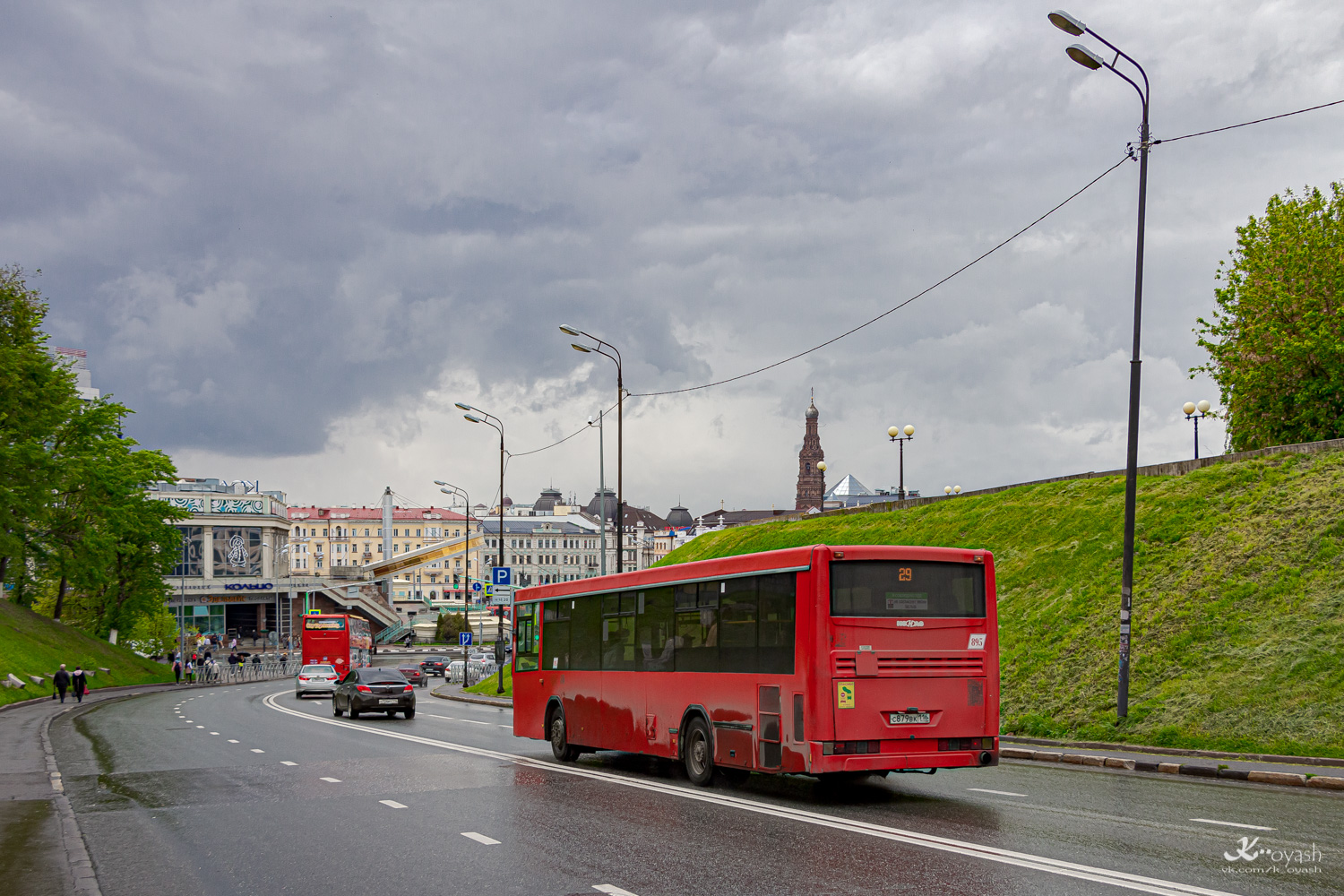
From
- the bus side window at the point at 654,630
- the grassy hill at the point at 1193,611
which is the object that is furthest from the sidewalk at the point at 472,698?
the bus side window at the point at 654,630

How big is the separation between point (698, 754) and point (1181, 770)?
6.85m

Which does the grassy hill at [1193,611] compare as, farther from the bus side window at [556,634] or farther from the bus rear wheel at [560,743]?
the bus side window at [556,634]

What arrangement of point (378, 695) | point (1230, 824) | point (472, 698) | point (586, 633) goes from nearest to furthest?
point (1230, 824) → point (586, 633) → point (378, 695) → point (472, 698)

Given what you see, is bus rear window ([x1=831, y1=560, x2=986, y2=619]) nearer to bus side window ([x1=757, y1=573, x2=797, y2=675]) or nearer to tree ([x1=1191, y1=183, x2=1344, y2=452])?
bus side window ([x1=757, y1=573, x2=797, y2=675])

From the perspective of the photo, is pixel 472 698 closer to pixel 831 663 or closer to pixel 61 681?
pixel 61 681

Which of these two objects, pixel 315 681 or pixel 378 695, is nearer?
pixel 378 695

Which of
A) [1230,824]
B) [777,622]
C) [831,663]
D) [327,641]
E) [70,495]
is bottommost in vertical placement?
[327,641]

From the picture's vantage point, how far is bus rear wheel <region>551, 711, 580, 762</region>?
18344 mm

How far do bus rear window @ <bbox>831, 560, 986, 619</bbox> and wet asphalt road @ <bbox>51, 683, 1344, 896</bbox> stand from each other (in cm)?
212

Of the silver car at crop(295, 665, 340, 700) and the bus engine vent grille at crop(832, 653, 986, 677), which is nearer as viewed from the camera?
the bus engine vent grille at crop(832, 653, 986, 677)

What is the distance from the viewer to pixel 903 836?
10.1 meters

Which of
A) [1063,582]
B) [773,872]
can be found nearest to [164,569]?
[1063,582]

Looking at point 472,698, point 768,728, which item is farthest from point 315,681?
point 768,728

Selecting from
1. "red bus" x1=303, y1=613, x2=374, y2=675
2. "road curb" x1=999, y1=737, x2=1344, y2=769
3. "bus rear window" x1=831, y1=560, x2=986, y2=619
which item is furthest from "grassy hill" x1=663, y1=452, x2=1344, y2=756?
"red bus" x1=303, y1=613, x2=374, y2=675
